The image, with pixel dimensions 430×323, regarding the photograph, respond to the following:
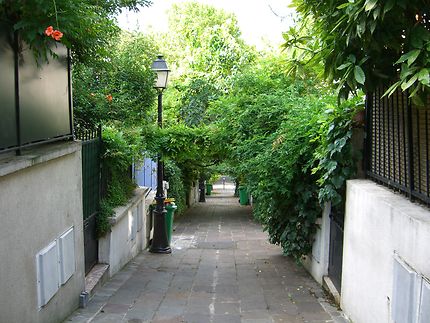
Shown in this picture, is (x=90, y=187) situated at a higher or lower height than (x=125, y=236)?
higher

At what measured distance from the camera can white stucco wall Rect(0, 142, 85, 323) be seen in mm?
4172

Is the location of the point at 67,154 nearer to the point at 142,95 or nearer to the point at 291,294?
the point at 291,294

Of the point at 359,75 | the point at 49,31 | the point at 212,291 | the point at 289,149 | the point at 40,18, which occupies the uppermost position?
the point at 40,18

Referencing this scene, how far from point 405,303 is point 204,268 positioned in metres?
6.49

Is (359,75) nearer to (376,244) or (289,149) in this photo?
(376,244)

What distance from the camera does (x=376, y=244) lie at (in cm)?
496

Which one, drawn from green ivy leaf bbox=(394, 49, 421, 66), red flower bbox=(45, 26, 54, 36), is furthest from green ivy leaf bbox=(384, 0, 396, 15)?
red flower bbox=(45, 26, 54, 36)

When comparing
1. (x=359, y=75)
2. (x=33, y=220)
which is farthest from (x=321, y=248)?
(x=33, y=220)

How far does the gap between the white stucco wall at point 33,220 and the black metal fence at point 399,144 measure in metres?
3.31

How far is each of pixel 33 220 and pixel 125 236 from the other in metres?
5.07

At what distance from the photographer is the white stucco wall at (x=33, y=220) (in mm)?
4172

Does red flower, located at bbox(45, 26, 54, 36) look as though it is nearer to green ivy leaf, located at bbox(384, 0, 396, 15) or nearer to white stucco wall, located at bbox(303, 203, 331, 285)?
green ivy leaf, located at bbox(384, 0, 396, 15)

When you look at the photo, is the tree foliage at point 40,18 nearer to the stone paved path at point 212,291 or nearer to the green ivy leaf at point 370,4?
the green ivy leaf at point 370,4

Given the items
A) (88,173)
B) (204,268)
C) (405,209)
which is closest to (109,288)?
(88,173)
